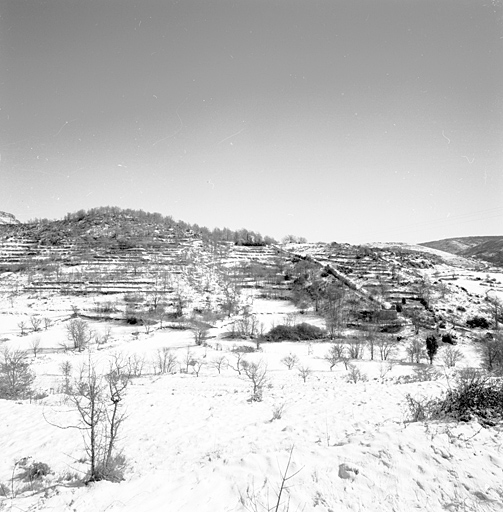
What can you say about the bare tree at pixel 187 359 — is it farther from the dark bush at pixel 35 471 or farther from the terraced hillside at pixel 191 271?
the dark bush at pixel 35 471

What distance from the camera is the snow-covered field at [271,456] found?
17.6 feet

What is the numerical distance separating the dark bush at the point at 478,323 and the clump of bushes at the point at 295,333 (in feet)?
103

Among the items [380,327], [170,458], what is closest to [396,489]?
[170,458]

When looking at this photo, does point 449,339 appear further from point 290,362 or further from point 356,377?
point 356,377

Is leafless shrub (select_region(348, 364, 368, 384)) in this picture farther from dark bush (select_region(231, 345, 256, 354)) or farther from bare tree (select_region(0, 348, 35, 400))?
bare tree (select_region(0, 348, 35, 400))

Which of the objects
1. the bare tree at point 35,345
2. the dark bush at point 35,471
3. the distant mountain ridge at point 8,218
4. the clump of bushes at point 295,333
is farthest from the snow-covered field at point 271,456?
the distant mountain ridge at point 8,218

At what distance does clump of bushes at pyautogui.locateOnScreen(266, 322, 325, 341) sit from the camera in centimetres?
5103

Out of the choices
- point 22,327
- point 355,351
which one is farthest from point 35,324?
point 355,351

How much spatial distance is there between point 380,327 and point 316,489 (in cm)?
5774

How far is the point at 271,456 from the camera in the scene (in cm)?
682

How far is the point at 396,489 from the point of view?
5.45 meters

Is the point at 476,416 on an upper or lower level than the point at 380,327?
upper

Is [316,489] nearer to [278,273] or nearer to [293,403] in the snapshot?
[293,403]

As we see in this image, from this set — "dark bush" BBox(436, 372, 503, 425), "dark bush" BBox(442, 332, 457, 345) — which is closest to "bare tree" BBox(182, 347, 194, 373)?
"dark bush" BBox(436, 372, 503, 425)
